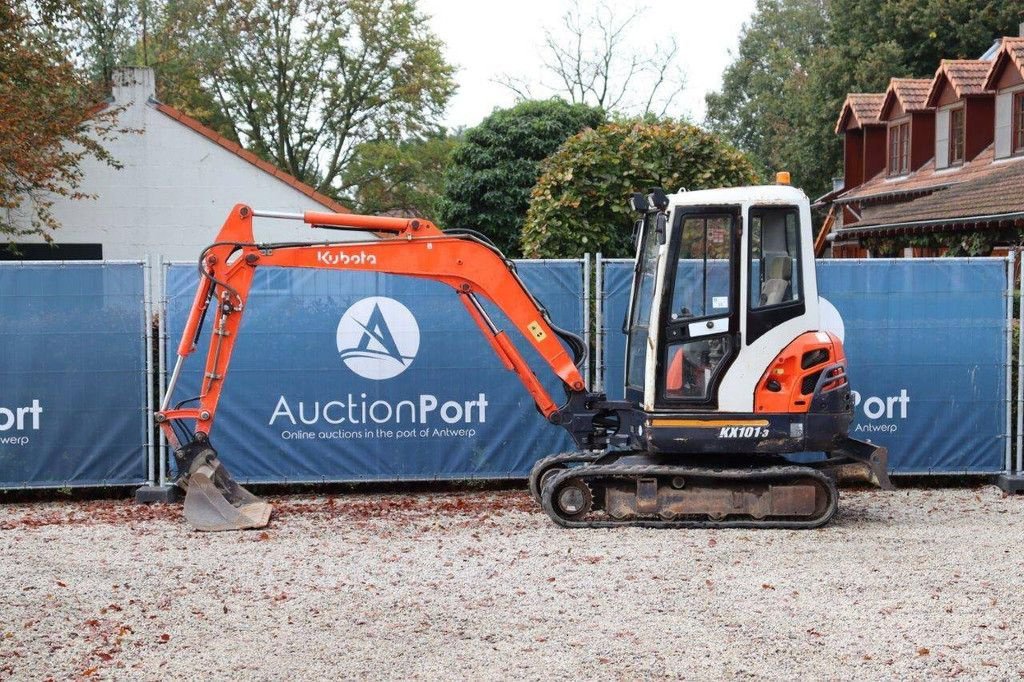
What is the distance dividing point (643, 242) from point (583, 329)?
74.8 inches

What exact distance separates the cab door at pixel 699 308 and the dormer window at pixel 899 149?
2090 cm

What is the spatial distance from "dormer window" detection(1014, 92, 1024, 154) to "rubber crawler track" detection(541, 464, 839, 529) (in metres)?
16.1

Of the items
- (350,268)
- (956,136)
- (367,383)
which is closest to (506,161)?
(956,136)

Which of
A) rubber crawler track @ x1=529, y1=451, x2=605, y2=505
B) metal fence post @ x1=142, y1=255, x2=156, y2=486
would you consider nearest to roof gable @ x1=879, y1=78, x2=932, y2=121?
rubber crawler track @ x1=529, y1=451, x2=605, y2=505

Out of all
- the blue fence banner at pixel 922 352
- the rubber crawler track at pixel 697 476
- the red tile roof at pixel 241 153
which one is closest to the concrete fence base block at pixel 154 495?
the rubber crawler track at pixel 697 476

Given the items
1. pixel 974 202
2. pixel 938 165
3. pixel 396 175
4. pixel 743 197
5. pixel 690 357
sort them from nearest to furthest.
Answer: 1. pixel 743 197
2. pixel 690 357
3. pixel 974 202
4. pixel 938 165
5. pixel 396 175

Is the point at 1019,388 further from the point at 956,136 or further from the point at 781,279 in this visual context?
the point at 956,136

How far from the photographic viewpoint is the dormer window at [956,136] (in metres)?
27.1

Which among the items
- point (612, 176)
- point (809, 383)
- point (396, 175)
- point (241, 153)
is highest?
point (396, 175)

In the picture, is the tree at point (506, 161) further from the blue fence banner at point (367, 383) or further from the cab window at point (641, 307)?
the cab window at point (641, 307)

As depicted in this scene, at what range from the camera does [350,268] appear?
10.9 m

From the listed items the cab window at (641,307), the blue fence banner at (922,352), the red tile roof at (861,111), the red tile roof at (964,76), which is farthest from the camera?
the red tile roof at (861,111)

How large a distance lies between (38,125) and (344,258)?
10585mm

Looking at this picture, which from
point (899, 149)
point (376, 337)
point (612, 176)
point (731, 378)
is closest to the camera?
point (731, 378)
